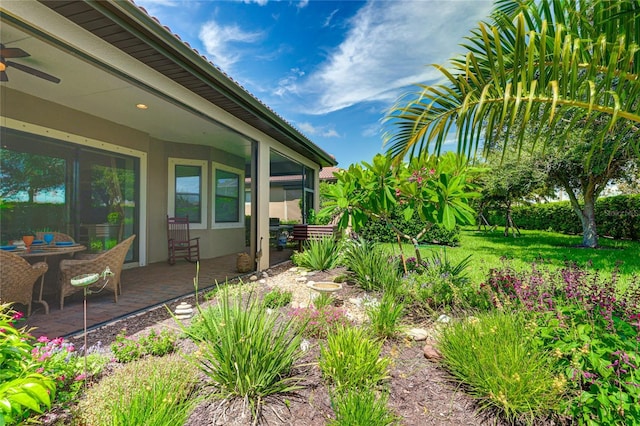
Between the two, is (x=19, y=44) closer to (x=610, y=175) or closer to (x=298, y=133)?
(x=298, y=133)

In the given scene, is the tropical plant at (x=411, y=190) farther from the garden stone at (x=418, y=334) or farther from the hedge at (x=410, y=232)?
the hedge at (x=410, y=232)

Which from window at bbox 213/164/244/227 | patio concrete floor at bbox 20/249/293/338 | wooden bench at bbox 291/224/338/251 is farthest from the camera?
window at bbox 213/164/244/227

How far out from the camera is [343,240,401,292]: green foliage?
4260 mm

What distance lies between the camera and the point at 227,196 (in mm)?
9375

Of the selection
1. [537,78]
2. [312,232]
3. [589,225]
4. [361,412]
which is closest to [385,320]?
[361,412]

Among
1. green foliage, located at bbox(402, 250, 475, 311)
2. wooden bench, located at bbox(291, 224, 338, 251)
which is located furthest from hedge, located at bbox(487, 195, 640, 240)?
green foliage, located at bbox(402, 250, 475, 311)

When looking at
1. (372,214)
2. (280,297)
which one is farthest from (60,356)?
(372,214)

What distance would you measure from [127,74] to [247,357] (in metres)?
3.39

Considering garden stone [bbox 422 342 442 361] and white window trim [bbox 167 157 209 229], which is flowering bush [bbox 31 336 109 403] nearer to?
garden stone [bbox 422 342 442 361]

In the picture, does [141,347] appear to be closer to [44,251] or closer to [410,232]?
[44,251]

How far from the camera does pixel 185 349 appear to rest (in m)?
2.86

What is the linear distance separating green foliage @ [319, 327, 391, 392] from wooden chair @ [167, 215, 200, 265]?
6168mm

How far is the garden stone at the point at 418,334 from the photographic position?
312 cm

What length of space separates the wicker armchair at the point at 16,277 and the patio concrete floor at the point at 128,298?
36 cm
